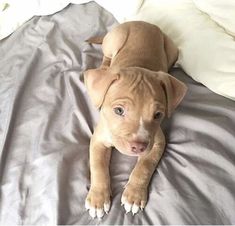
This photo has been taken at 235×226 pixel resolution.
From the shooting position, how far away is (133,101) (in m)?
1.45

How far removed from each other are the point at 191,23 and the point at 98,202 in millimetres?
1044

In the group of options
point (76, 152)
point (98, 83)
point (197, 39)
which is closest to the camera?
point (98, 83)

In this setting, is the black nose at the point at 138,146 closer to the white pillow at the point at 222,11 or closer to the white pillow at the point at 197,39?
the white pillow at the point at 197,39

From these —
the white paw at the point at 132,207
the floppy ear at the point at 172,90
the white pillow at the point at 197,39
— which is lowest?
the white paw at the point at 132,207

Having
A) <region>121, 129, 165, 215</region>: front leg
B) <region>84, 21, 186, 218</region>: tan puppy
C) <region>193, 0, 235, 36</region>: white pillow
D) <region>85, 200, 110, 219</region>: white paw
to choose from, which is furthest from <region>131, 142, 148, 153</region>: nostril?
<region>193, 0, 235, 36</region>: white pillow

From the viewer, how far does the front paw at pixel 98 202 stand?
143 centimetres

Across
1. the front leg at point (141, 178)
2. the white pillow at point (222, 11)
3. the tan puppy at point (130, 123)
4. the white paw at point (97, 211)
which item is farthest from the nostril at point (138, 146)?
the white pillow at point (222, 11)

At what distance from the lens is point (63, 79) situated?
1958 mm

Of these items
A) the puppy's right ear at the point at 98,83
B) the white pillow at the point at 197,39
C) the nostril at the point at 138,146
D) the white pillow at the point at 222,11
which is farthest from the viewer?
the white pillow at the point at 222,11

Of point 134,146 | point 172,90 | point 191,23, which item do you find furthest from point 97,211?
point 191,23

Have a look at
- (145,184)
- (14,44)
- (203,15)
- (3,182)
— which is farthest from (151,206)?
(14,44)

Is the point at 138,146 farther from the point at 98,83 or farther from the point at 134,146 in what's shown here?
the point at 98,83

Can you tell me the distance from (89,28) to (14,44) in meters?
0.41

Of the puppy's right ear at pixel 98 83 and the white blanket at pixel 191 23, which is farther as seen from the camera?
the white blanket at pixel 191 23
